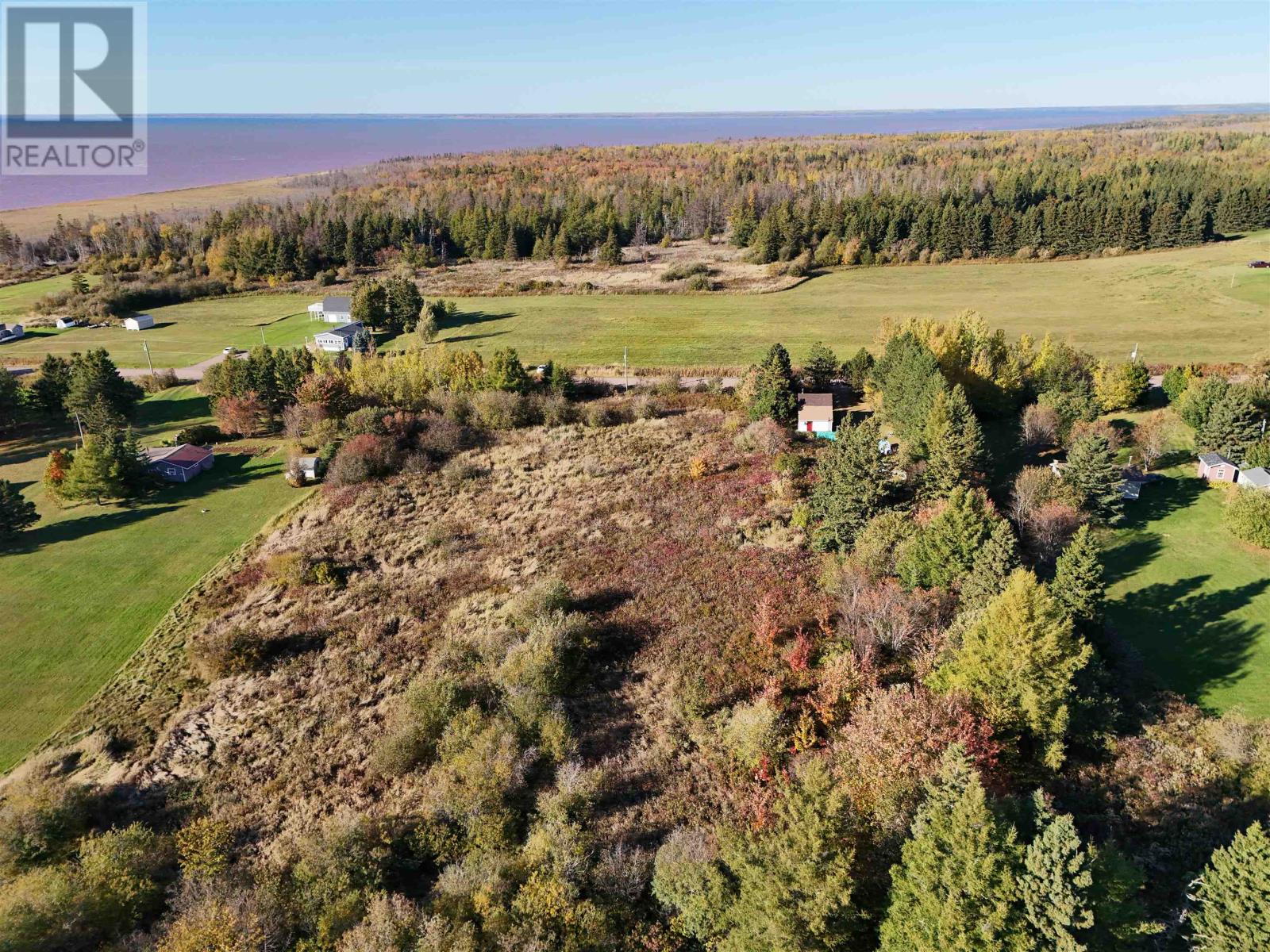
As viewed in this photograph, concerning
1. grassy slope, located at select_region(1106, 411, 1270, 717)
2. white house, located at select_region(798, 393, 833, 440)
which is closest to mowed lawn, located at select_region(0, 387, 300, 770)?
white house, located at select_region(798, 393, 833, 440)

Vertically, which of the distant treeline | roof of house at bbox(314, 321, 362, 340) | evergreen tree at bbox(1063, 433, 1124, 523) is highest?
the distant treeline

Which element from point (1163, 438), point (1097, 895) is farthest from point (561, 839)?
point (1163, 438)

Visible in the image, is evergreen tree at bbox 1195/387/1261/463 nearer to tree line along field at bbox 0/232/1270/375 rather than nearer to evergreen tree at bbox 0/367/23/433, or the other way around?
tree line along field at bbox 0/232/1270/375

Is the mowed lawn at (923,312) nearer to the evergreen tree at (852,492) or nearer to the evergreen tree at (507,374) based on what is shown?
the evergreen tree at (507,374)

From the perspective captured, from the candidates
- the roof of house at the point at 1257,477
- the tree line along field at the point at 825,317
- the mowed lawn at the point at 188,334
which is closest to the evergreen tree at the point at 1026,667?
the roof of house at the point at 1257,477

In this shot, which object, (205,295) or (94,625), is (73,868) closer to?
(94,625)

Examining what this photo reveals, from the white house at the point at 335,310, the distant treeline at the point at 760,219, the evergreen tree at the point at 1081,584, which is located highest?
the distant treeline at the point at 760,219
